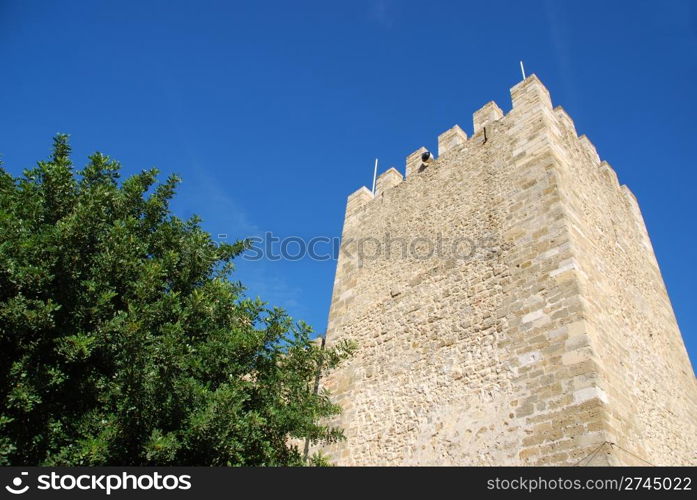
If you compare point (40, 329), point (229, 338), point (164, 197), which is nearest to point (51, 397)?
point (40, 329)

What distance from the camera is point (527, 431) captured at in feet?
24.5

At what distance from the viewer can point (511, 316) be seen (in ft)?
28.1

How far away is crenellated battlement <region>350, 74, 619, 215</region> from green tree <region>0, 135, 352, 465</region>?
5.64 metres

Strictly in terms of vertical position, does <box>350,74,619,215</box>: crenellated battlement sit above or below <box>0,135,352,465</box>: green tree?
above

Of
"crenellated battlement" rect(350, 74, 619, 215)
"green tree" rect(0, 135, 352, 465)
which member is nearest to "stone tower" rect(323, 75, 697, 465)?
"crenellated battlement" rect(350, 74, 619, 215)

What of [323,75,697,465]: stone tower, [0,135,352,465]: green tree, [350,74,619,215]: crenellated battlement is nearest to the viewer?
[0,135,352,465]: green tree

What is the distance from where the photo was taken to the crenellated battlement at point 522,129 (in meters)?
10.3

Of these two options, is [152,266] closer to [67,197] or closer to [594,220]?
[67,197]

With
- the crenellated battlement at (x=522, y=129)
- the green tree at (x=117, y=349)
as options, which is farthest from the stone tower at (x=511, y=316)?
the green tree at (x=117, y=349)

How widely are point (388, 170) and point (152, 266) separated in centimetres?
770

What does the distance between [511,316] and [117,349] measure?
17.9 feet

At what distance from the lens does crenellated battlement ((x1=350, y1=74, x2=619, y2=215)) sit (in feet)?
33.9

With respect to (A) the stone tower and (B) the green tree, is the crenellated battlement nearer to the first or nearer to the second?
(A) the stone tower

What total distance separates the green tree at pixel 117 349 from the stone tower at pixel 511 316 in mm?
2093
